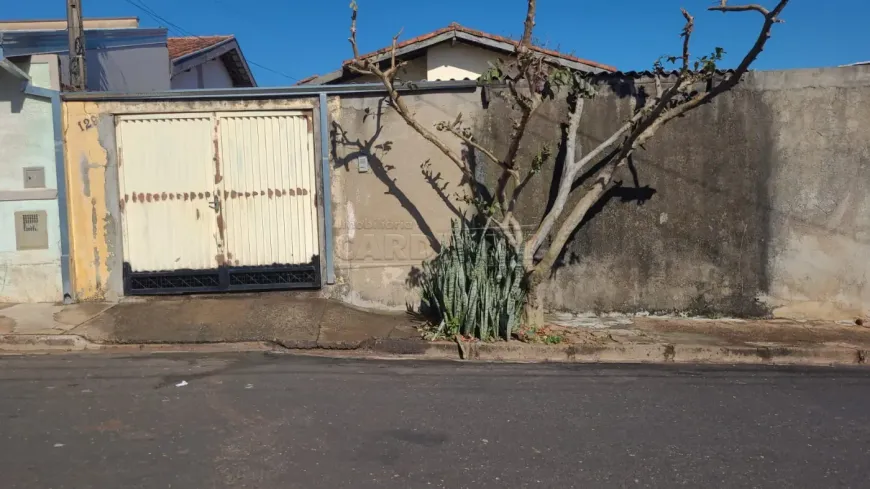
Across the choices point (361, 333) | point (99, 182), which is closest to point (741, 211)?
point (361, 333)

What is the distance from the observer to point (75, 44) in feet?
27.5

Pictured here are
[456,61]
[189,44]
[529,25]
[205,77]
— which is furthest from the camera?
[189,44]

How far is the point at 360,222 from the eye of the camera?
8188mm

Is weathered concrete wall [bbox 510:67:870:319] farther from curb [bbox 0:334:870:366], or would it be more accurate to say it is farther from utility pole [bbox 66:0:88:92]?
utility pole [bbox 66:0:88:92]

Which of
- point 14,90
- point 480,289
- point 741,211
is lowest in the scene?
point 480,289

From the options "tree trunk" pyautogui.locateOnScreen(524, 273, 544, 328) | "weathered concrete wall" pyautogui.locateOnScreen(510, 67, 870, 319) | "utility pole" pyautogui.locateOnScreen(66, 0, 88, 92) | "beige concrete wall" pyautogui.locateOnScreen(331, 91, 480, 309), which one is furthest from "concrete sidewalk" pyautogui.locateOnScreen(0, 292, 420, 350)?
"utility pole" pyautogui.locateOnScreen(66, 0, 88, 92)

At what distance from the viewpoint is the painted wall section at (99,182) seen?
318 inches

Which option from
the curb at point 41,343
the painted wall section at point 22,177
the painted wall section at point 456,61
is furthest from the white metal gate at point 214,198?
the painted wall section at point 456,61

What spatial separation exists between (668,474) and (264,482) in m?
2.34

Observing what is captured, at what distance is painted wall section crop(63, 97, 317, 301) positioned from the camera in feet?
26.5

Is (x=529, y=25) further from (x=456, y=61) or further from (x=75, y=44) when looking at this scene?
(x=456, y=61)

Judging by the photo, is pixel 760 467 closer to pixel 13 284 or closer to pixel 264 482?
pixel 264 482

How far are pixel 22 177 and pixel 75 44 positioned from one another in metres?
1.83

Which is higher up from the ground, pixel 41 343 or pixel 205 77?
pixel 205 77
